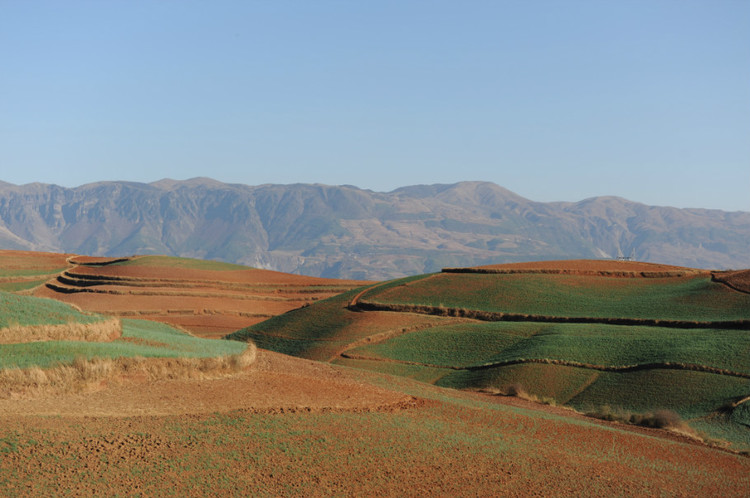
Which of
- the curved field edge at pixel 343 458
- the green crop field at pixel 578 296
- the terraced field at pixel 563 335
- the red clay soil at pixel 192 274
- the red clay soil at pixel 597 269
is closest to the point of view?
the curved field edge at pixel 343 458

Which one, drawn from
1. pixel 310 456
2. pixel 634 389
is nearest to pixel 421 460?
pixel 310 456

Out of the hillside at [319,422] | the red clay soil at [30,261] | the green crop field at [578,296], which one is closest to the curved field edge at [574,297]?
the green crop field at [578,296]

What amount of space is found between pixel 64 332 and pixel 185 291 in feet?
181

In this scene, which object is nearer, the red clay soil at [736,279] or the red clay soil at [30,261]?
the red clay soil at [736,279]

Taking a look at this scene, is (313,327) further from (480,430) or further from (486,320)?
(480,430)

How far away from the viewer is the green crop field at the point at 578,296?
48312mm

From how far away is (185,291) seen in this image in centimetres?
8044

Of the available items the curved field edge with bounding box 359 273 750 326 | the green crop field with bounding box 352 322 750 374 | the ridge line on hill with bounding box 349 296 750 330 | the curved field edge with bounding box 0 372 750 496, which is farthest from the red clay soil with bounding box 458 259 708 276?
the curved field edge with bounding box 0 372 750 496

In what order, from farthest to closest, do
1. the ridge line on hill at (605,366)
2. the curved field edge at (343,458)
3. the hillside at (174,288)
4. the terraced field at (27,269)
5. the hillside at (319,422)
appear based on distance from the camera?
the terraced field at (27,269) < the hillside at (174,288) < the ridge line on hill at (605,366) < the hillside at (319,422) < the curved field edge at (343,458)

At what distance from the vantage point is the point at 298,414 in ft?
69.1

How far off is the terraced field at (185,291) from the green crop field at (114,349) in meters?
30.4

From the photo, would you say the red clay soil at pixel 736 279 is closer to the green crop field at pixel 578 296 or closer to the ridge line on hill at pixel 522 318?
the green crop field at pixel 578 296

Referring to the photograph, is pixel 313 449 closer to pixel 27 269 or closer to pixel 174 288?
pixel 174 288

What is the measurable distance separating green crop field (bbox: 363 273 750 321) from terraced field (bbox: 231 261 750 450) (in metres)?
0.11
